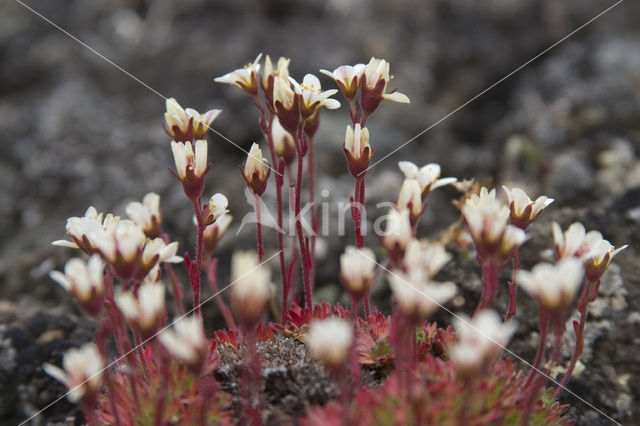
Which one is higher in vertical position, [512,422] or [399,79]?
[399,79]

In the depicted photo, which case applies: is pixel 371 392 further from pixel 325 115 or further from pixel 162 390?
pixel 325 115

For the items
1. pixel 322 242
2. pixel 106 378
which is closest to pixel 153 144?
pixel 322 242

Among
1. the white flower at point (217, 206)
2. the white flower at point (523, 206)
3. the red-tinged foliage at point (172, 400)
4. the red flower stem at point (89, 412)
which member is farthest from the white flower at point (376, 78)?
the red flower stem at point (89, 412)

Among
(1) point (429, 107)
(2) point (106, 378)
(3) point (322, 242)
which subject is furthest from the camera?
(1) point (429, 107)

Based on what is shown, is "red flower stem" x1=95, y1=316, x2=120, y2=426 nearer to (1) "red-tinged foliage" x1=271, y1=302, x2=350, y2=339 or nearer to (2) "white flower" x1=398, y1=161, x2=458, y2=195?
(1) "red-tinged foliage" x1=271, y1=302, x2=350, y2=339

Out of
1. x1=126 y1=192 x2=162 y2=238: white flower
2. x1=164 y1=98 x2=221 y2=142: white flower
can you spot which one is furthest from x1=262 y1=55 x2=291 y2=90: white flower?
x1=126 y1=192 x2=162 y2=238: white flower

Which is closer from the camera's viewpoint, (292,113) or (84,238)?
(84,238)

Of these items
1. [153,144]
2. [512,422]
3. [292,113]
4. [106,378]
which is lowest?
Result: [512,422]

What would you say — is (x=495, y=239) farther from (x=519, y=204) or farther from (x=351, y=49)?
(x=351, y=49)
